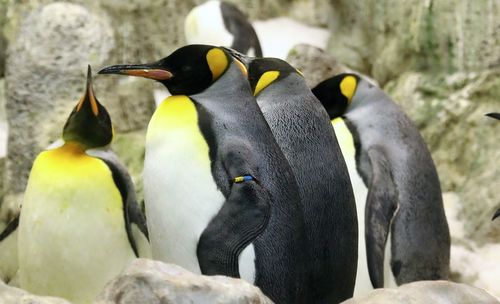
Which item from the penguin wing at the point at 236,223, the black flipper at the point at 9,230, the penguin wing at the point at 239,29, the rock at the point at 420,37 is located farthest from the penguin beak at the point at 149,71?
the penguin wing at the point at 239,29

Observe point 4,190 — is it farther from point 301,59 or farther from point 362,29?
point 362,29

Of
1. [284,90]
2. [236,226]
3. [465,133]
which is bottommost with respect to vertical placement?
[465,133]

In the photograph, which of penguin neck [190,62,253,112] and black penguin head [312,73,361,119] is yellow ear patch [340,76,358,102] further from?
penguin neck [190,62,253,112]

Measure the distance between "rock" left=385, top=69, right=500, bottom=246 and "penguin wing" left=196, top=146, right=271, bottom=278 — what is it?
2.73 meters

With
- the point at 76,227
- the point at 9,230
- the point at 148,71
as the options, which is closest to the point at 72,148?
the point at 76,227

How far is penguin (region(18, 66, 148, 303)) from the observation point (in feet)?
14.0

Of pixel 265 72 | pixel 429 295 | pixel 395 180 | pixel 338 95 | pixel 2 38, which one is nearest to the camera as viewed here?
pixel 429 295

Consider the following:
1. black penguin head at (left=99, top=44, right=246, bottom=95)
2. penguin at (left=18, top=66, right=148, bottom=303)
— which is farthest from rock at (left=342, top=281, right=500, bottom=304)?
penguin at (left=18, top=66, right=148, bottom=303)

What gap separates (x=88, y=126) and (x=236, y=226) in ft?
3.65

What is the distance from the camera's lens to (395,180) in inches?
187

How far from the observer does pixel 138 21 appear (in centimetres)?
777

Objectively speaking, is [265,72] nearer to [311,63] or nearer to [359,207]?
[359,207]

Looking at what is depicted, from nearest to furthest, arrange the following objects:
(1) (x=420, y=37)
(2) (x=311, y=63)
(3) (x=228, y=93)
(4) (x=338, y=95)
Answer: (3) (x=228, y=93), (4) (x=338, y=95), (2) (x=311, y=63), (1) (x=420, y=37)

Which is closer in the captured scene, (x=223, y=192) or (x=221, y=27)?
(x=223, y=192)
